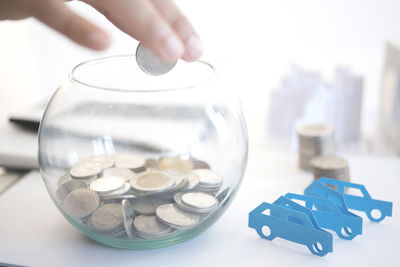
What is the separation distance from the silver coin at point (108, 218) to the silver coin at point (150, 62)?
7.1 inches

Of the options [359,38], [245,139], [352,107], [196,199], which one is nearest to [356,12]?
[359,38]

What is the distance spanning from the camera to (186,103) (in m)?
0.72

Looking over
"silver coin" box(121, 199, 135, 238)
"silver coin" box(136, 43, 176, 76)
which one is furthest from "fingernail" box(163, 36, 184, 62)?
"silver coin" box(121, 199, 135, 238)

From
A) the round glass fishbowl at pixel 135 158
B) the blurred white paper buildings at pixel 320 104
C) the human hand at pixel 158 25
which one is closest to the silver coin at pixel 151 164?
the round glass fishbowl at pixel 135 158

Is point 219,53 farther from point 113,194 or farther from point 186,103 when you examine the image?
point 113,194

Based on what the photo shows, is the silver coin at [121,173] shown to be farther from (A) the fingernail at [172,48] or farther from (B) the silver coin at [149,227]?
(A) the fingernail at [172,48]

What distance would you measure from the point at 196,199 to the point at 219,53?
3.85ft

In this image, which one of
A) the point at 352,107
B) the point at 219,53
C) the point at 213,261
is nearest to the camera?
the point at 213,261

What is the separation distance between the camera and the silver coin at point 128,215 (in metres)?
0.61

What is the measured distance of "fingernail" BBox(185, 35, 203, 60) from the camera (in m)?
0.54

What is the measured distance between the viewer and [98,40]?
2.30 feet

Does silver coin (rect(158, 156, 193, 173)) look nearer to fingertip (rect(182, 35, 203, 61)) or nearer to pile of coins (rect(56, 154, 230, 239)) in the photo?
pile of coins (rect(56, 154, 230, 239))

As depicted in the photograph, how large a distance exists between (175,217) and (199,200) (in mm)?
44

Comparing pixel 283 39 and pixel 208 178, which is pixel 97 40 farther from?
pixel 283 39
